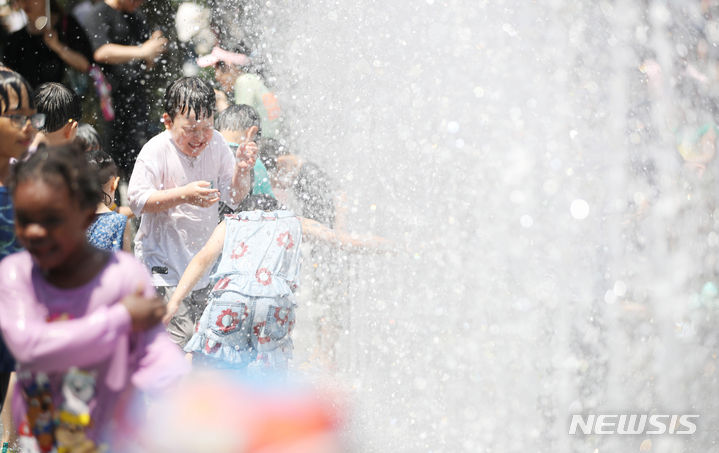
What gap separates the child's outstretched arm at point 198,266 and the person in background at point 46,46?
1968 mm

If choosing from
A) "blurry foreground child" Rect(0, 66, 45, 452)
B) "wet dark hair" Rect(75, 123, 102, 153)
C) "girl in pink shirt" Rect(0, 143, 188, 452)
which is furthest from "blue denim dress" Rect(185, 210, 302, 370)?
"girl in pink shirt" Rect(0, 143, 188, 452)

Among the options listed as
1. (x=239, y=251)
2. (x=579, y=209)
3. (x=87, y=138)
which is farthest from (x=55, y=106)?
(x=579, y=209)

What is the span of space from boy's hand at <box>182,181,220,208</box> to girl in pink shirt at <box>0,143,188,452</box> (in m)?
2.03

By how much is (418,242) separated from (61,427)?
313 centimetres

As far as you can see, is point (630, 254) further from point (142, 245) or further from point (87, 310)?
point (87, 310)

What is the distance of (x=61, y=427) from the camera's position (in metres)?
1.95

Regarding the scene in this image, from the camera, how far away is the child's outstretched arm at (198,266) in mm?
3836

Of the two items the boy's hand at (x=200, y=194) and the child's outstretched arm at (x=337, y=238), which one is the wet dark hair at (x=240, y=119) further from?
the boy's hand at (x=200, y=194)

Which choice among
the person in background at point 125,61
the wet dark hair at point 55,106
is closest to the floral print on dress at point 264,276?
the wet dark hair at point 55,106

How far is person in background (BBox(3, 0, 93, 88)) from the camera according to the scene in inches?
201

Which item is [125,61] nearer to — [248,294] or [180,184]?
[180,184]

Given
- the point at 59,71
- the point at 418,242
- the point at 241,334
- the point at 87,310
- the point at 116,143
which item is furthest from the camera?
the point at 116,143

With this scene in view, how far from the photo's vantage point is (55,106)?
427cm

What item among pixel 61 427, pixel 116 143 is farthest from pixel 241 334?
pixel 116 143
